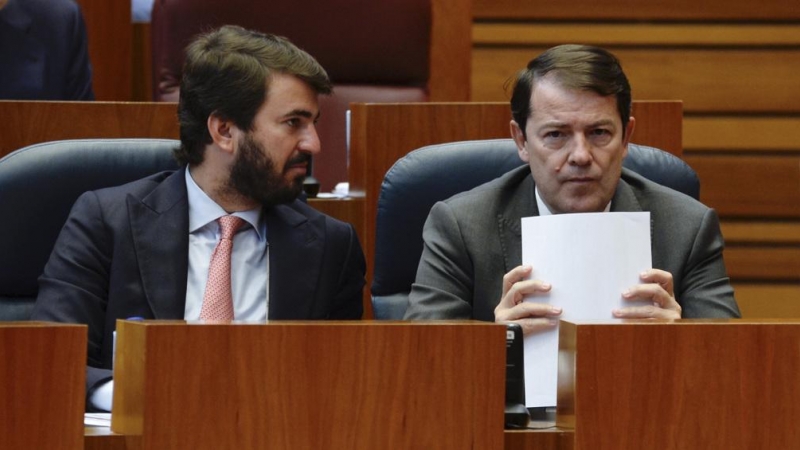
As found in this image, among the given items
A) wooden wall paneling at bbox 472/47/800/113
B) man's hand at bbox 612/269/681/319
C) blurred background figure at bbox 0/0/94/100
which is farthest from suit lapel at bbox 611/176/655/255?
wooden wall paneling at bbox 472/47/800/113

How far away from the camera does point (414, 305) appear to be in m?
1.98

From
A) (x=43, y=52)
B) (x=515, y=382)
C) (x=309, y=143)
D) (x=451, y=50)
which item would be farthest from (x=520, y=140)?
(x=451, y=50)

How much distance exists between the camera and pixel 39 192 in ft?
7.06

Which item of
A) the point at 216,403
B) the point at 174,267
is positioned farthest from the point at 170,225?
the point at 216,403

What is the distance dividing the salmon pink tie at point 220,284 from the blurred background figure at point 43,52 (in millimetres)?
Answer: 1208

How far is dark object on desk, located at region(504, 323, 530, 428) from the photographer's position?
1.34 metres

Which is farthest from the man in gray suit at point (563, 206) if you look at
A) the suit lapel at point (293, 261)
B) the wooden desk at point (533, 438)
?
the wooden desk at point (533, 438)

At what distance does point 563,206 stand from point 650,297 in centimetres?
39

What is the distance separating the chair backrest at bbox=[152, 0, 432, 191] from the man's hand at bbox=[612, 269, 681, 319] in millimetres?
1739

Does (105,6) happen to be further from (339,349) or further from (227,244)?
(339,349)

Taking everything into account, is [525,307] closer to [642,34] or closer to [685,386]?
[685,386]

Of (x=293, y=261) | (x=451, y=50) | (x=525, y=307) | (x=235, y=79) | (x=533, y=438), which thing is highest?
(x=451, y=50)

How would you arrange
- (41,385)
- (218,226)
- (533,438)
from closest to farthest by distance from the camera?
(41,385), (533,438), (218,226)

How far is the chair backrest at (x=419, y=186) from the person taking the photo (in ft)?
7.11
